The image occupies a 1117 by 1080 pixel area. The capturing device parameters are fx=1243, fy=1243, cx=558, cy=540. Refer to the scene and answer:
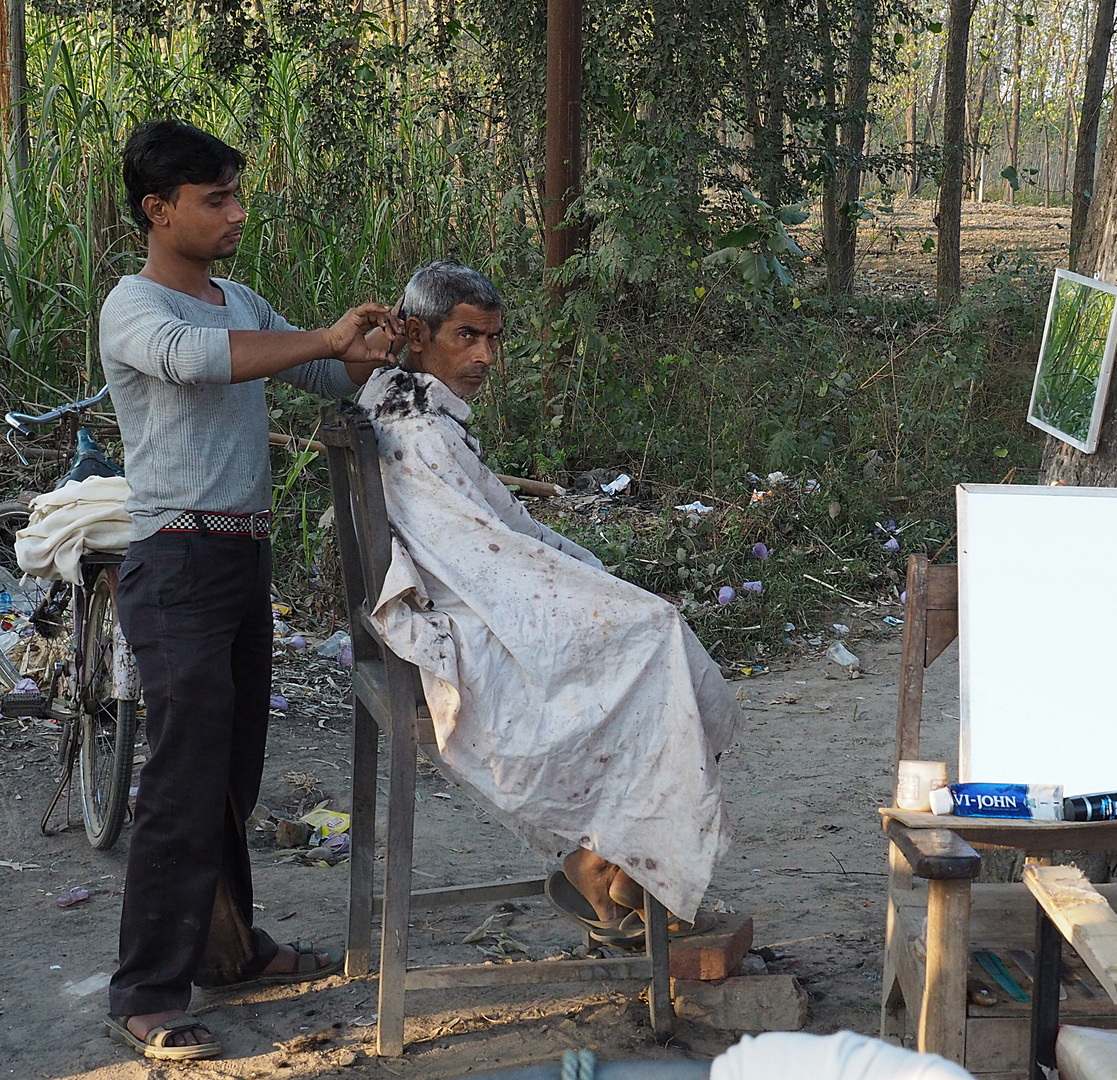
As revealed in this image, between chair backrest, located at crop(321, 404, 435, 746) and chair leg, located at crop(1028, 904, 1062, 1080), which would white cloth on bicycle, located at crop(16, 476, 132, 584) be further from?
chair leg, located at crop(1028, 904, 1062, 1080)

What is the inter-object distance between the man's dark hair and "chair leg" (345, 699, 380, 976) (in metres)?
1.23

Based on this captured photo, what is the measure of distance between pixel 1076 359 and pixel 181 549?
1980mm

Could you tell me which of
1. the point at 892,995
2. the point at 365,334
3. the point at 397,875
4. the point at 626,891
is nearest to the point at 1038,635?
the point at 892,995

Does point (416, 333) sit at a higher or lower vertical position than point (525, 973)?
higher

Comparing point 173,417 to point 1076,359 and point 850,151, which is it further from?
point 850,151

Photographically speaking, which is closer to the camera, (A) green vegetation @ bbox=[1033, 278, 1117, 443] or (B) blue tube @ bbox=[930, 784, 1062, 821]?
(B) blue tube @ bbox=[930, 784, 1062, 821]

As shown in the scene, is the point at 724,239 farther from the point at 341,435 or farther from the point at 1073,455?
the point at 341,435

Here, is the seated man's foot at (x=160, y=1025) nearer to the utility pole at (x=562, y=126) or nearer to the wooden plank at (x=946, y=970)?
the wooden plank at (x=946, y=970)

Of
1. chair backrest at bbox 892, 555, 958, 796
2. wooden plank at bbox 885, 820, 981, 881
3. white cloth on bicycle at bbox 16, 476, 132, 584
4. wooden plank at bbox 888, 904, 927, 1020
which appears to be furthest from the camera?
white cloth on bicycle at bbox 16, 476, 132, 584

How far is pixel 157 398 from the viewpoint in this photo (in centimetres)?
258

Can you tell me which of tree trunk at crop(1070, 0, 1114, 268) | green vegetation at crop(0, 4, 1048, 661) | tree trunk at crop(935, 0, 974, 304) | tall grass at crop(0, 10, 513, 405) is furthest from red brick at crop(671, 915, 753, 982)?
tree trunk at crop(1070, 0, 1114, 268)

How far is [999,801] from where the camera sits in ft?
6.61

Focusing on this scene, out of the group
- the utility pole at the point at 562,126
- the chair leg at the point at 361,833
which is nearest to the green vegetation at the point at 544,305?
the utility pole at the point at 562,126

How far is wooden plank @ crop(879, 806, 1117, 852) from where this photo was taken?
1.96 metres
